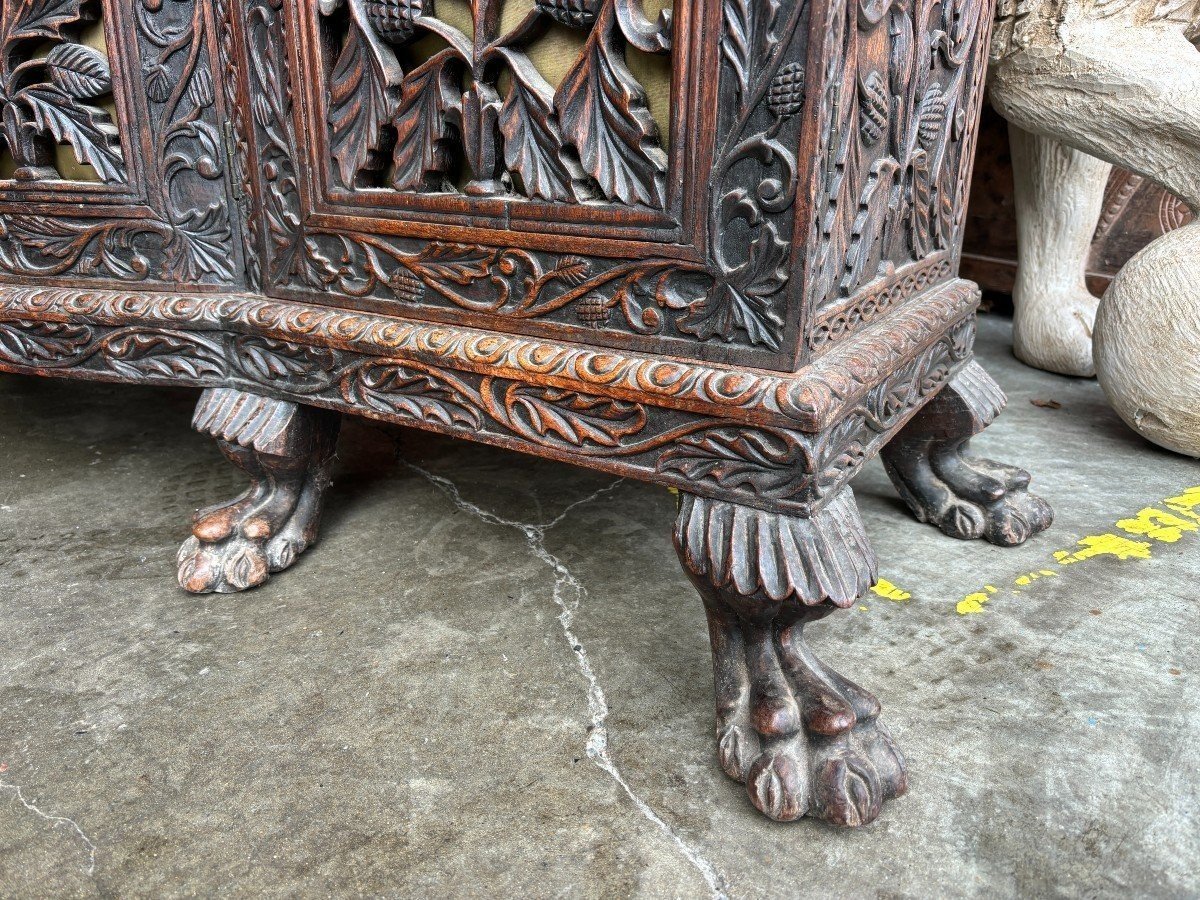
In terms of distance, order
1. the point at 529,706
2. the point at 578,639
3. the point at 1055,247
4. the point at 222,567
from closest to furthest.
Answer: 1. the point at 529,706
2. the point at 578,639
3. the point at 222,567
4. the point at 1055,247

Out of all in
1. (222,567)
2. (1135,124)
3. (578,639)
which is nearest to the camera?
(578,639)

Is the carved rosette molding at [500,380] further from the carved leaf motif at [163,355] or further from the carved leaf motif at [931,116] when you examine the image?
the carved leaf motif at [931,116]

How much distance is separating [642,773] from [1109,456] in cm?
120

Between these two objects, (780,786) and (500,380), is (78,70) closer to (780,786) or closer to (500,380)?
(500,380)

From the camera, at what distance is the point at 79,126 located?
1.19m

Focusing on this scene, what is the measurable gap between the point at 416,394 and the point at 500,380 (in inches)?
5.2

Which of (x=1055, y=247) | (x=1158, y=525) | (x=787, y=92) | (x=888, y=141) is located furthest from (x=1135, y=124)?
(x=787, y=92)

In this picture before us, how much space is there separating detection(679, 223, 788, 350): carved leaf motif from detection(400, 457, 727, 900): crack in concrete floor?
42cm

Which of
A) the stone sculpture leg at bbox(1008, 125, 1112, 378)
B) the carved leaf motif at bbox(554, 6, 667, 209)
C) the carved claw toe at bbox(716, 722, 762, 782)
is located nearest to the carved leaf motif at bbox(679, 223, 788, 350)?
the carved leaf motif at bbox(554, 6, 667, 209)

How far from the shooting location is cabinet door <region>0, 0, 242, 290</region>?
45.2 inches

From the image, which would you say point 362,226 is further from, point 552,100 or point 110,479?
point 110,479

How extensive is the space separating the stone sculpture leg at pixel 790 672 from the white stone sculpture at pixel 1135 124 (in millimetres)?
951

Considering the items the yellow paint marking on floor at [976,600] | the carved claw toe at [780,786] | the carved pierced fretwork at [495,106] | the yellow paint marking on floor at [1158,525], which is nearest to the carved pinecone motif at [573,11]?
the carved pierced fretwork at [495,106]

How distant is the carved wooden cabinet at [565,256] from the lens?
842mm
